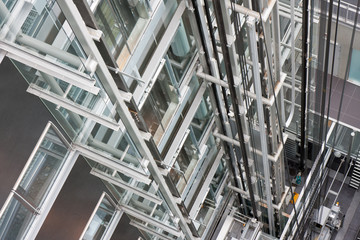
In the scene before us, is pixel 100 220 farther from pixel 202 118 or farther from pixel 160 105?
pixel 202 118

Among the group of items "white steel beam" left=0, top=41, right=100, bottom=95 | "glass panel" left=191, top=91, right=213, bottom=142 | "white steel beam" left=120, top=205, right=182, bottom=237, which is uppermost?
"glass panel" left=191, top=91, right=213, bottom=142

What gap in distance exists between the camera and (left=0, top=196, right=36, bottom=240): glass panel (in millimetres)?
13133

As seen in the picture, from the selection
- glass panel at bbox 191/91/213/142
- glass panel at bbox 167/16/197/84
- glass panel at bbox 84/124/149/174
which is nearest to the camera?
glass panel at bbox 84/124/149/174

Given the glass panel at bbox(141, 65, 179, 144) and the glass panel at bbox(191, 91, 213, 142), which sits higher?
the glass panel at bbox(191, 91, 213, 142)

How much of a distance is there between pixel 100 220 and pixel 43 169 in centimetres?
296

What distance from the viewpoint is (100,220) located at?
16.2m

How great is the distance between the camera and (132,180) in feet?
51.3

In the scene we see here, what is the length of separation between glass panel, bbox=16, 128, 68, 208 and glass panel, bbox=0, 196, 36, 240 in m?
0.17

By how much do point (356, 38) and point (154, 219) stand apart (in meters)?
9.33

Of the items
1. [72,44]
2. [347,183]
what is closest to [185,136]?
[72,44]

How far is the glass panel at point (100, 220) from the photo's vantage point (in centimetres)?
1584

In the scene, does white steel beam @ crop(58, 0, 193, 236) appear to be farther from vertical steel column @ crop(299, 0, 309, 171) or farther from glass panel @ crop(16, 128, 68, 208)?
vertical steel column @ crop(299, 0, 309, 171)

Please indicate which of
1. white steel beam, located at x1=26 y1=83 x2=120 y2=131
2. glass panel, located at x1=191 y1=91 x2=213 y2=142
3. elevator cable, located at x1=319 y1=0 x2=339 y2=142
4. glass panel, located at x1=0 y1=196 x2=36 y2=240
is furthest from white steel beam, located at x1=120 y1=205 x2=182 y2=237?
white steel beam, located at x1=26 y1=83 x2=120 y2=131

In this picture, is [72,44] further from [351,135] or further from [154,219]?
[351,135]
